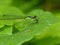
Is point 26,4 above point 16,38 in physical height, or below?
above

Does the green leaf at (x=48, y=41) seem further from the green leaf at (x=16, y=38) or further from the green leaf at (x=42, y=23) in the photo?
the green leaf at (x=16, y=38)

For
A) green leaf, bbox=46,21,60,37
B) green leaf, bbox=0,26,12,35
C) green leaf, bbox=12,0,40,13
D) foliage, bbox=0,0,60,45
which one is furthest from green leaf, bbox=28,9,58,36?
green leaf, bbox=12,0,40,13

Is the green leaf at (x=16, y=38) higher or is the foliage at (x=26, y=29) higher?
the foliage at (x=26, y=29)

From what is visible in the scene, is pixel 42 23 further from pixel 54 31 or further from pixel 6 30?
pixel 54 31

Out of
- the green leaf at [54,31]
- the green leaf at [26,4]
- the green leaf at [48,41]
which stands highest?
the green leaf at [26,4]

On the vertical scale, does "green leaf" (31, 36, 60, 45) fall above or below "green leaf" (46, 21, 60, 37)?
below

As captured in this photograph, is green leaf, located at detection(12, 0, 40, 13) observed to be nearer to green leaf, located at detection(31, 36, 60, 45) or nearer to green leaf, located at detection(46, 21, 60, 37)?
green leaf, located at detection(46, 21, 60, 37)

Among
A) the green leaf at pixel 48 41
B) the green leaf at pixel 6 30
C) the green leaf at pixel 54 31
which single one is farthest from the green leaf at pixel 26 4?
the green leaf at pixel 6 30

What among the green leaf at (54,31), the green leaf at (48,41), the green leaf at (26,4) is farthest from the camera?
the green leaf at (26,4)

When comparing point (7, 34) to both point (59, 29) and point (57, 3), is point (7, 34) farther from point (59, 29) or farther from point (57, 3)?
point (57, 3)

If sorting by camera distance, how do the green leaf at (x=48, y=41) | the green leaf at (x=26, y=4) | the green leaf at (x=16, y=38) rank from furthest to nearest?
the green leaf at (x=26, y=4)
the green leaf at (x=48, y=41)
the green leaf at (x=16, y=38)

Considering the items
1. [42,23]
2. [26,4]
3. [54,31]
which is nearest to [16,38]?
[42,23]
